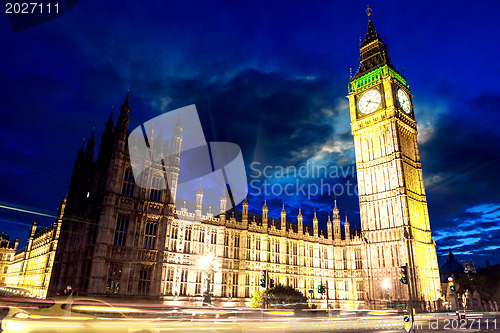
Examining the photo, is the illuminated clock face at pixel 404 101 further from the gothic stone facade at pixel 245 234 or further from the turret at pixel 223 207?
the turret at pixel 223 207

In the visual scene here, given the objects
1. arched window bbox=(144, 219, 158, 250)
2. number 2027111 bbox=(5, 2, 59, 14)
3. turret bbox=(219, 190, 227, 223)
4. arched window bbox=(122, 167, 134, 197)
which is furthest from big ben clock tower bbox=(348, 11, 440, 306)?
number 2027111 bbox=(5, 2, 59, 14)

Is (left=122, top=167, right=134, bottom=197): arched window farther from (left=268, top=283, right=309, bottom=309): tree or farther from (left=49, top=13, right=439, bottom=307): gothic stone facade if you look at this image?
(left=268, top=283, right=309, bottom=309): tree

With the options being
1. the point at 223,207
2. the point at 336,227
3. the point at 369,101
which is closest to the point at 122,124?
the point at 223,207

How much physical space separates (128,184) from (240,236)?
20.1m

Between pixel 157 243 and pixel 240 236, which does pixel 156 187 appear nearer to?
pixel 157 243

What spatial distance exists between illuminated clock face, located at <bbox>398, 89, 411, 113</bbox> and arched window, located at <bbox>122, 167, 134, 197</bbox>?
178 ft

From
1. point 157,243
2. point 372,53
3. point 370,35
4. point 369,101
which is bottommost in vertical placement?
point 157,243

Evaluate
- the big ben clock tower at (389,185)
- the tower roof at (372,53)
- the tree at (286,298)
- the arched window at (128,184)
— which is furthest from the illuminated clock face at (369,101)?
the arched window at (128,184)

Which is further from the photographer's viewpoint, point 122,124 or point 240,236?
point 240,236

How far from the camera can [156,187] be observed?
44719 mm

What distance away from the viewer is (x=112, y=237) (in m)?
39.1

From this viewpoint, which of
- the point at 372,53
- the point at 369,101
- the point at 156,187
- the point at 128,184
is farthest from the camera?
the point at 372,53

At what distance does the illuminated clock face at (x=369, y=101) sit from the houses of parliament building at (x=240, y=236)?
0.76ft

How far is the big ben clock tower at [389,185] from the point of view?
5634 centimetres
